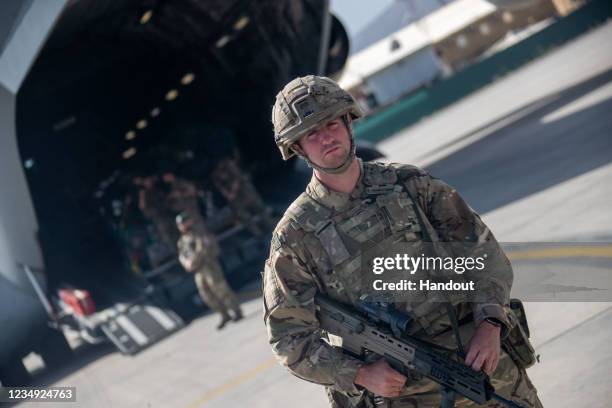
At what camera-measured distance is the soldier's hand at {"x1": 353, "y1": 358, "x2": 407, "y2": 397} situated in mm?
3299

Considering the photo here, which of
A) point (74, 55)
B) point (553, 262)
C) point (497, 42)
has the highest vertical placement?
point (74, 55)

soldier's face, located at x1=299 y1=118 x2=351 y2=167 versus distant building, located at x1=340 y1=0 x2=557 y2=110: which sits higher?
soldier's face, located at x1=299 y1=118 x2=351 y2=167

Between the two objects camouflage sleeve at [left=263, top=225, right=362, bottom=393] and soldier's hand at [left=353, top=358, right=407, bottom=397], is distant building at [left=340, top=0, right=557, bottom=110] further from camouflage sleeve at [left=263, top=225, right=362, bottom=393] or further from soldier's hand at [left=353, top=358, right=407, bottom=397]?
soldier's hand at [left=353, top=358, right=407, bottom=397]

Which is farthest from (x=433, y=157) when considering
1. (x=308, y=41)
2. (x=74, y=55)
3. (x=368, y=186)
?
(x=368, y=186)

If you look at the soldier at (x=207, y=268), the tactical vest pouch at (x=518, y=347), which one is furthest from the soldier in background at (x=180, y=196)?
the tactical vest pouch at (x=518, y=347)

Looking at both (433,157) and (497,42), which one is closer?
(433,157)

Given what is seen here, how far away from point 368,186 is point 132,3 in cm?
1116

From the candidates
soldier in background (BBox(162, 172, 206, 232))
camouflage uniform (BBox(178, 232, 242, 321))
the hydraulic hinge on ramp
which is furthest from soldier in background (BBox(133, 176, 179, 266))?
camouflage uniform (BBox(178, 232, 242, 321))

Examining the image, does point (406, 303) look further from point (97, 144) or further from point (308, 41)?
point (97, 144)

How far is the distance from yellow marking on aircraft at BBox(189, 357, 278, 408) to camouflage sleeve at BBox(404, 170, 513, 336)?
598 centimetres

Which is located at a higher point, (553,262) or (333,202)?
(333,202)

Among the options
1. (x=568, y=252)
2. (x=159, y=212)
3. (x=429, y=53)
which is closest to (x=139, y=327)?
(x=159, y=212)

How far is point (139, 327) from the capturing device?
47.5ft

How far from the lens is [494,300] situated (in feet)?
11.4
